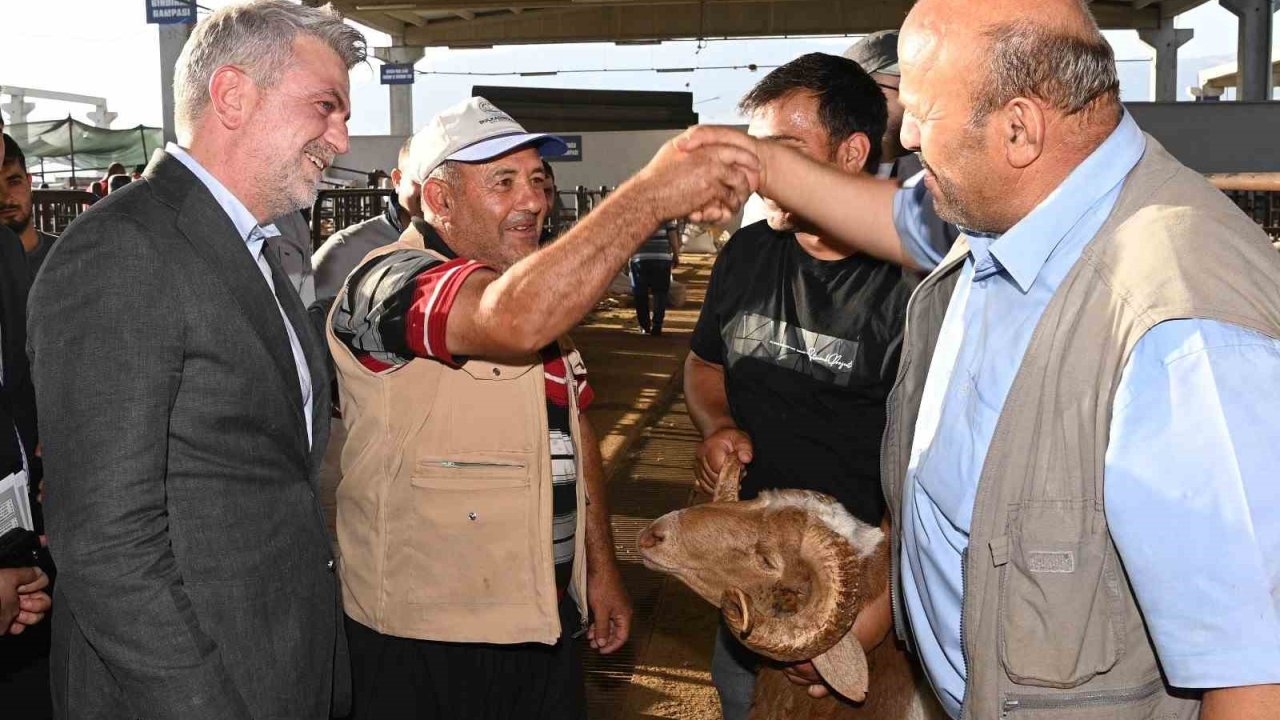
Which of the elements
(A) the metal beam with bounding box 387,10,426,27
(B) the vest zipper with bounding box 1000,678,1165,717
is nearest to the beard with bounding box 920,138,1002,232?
(B) the vest zipper with bounding box 1000,678,1165,717

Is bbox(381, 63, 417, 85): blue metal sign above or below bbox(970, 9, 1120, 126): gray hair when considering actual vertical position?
above

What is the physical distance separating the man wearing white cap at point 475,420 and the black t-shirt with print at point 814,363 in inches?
16.3

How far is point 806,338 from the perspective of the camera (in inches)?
96.9

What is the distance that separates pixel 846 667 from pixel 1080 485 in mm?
1075

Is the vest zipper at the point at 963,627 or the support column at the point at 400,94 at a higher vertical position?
the support column at the point at 400,94

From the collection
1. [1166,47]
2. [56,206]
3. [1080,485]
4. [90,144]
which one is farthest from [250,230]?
[1166,47]

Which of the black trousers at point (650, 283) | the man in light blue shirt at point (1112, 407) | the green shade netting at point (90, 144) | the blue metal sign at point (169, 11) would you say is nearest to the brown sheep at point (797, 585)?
the man in light blue shirt at point (1112, 407)

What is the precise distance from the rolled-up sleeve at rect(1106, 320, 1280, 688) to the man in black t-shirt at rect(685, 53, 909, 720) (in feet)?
3.76

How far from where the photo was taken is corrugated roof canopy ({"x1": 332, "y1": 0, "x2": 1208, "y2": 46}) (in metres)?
25.4

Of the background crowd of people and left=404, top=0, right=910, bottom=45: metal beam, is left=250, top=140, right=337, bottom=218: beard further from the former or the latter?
left=404, top=0, right=910, bottom=45: metal beam

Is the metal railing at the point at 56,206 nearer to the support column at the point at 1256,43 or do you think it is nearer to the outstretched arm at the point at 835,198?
the outstretched arm at the point at 835,198

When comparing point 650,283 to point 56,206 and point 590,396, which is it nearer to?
point 56,206

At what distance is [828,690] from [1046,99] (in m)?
1.44

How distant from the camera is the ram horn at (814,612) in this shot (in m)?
2.25
